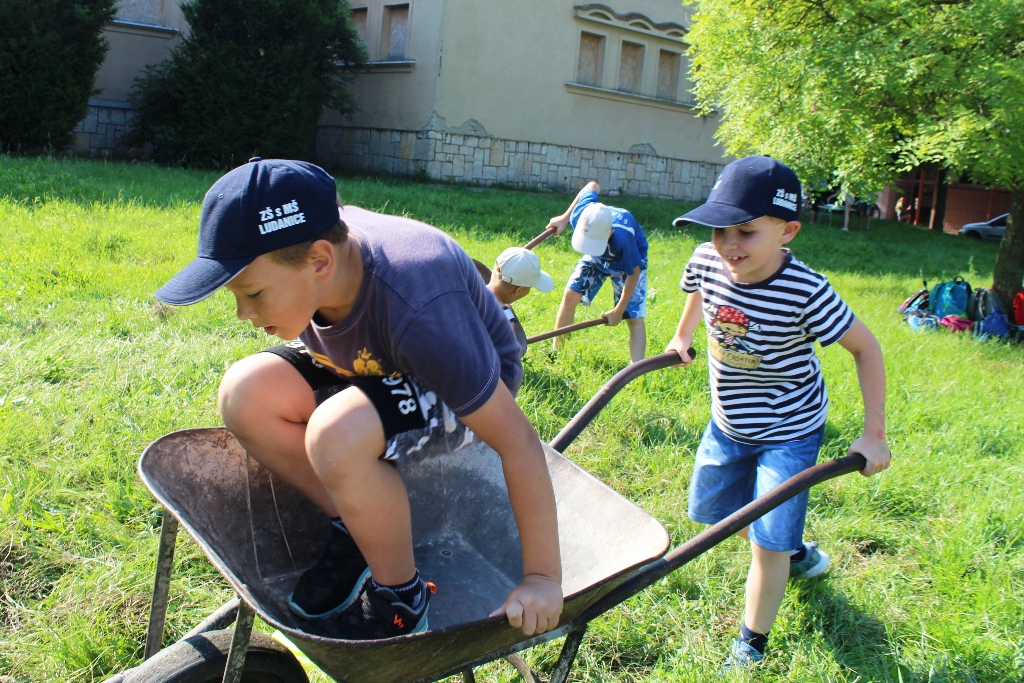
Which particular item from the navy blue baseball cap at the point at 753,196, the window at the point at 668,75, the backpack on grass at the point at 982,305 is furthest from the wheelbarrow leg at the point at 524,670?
the window at the point at 668,75

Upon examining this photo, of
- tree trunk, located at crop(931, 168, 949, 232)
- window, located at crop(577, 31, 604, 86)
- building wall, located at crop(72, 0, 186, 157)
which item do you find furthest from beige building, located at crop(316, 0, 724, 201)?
tree trunk, located at crop(931, 168, 949, 232)

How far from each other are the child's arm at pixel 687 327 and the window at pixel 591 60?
14.8 metres

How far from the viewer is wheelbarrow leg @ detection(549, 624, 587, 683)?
176 centimetres

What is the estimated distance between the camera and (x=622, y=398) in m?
4.24

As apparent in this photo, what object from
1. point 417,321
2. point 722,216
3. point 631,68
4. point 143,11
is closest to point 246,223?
point 417,321

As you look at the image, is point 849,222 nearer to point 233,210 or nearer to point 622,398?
point 622,398

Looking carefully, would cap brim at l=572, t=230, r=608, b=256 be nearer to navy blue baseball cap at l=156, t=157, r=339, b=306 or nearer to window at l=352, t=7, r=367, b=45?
navy blue baseball cap at l=156, t=157, r=339, b=306

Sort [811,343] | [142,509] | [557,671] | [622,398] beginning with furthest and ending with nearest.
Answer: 1. [622,398]
2. [142,509]
3. [811,343]
4. [557,671]

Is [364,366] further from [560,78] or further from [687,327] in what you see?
[560,78]

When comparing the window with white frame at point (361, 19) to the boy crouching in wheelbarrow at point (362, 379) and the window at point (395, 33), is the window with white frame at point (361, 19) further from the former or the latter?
the boy crouching in wheelbarrow at point (362, 379)

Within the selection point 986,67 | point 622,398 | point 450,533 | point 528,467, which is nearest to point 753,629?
point 450,533

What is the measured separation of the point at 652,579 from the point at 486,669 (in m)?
0.83

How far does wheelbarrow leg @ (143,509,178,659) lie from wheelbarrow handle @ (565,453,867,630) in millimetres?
884

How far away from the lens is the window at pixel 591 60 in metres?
16.6
